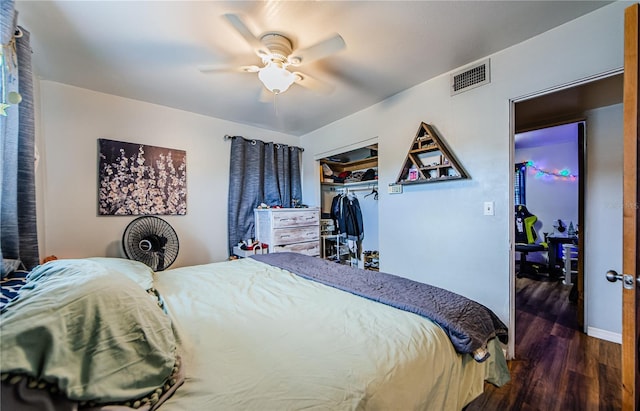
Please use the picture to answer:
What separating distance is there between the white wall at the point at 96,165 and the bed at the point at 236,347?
5.08ft

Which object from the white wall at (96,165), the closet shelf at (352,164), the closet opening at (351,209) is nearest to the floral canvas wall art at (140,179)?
the white wall at (96,165)

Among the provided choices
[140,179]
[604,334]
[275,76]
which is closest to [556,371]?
[604,334]

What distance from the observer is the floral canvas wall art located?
241 centimetres

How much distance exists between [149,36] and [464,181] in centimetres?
248

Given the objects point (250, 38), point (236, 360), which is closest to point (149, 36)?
point (250, 38)

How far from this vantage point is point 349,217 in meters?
3.84

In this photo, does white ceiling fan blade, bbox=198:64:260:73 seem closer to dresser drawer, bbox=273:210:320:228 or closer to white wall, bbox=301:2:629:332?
white wall, bbox=301:2:629:332

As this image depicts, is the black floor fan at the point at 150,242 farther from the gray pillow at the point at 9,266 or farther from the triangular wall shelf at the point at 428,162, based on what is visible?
the triangular wall shelf at the point at 428,162

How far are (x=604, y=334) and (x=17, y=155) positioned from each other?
4429mm

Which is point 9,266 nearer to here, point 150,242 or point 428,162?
point 150,242

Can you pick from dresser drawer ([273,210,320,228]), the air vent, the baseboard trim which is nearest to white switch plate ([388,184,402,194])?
the air vent

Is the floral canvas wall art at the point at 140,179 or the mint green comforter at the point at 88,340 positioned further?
the floral canvas wall art at the point at 140,179

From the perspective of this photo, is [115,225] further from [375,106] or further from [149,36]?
[375,106]

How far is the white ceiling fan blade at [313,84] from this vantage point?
6.81 feet
